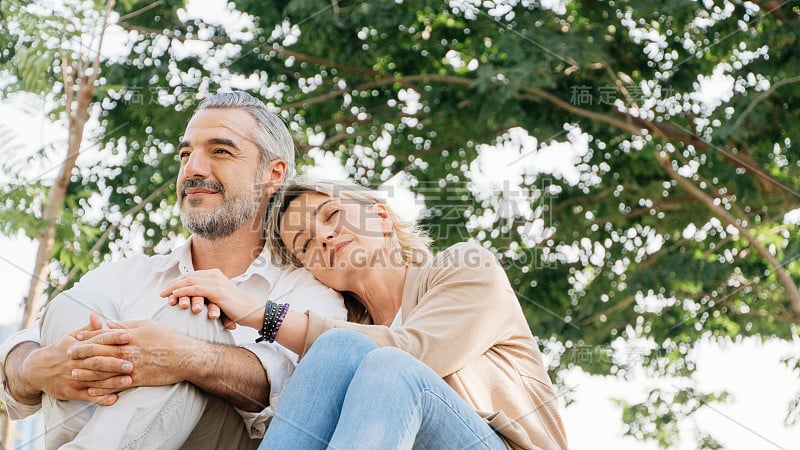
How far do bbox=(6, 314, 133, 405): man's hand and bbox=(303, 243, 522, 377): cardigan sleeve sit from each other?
16.0 inches

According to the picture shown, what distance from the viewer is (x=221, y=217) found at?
104 inches

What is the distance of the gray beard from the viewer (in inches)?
104

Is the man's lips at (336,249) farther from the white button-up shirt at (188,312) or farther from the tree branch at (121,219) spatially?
the tree branch at (121,219)

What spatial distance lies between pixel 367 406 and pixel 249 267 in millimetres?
977

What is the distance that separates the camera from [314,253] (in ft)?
8.20

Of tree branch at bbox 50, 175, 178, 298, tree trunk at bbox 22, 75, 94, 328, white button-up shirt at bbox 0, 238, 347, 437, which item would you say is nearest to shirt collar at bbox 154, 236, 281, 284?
white button-up shirt at bbox 0, 238, 347, 437

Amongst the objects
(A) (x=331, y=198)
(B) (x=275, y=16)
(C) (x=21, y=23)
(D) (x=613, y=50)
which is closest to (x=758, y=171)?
(D) (x=613, y=50)

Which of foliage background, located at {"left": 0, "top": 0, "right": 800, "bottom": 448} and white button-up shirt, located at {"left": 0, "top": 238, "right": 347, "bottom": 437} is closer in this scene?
white button-up shirt, located at {"left": 0, "top": 238, "right": 347, "bottom": 437}

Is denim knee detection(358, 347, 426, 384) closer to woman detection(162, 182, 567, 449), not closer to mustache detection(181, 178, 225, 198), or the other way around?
woman detection(162, 182, 567, 449)

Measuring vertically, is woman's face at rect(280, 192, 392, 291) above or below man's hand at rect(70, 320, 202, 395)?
above

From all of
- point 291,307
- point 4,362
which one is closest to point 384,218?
point 291,307

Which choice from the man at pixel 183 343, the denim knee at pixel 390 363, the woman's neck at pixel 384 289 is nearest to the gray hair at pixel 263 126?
the man at pixel 183 343

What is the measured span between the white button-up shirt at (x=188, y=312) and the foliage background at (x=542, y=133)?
1.65 meters

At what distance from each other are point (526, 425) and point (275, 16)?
3.34 m
